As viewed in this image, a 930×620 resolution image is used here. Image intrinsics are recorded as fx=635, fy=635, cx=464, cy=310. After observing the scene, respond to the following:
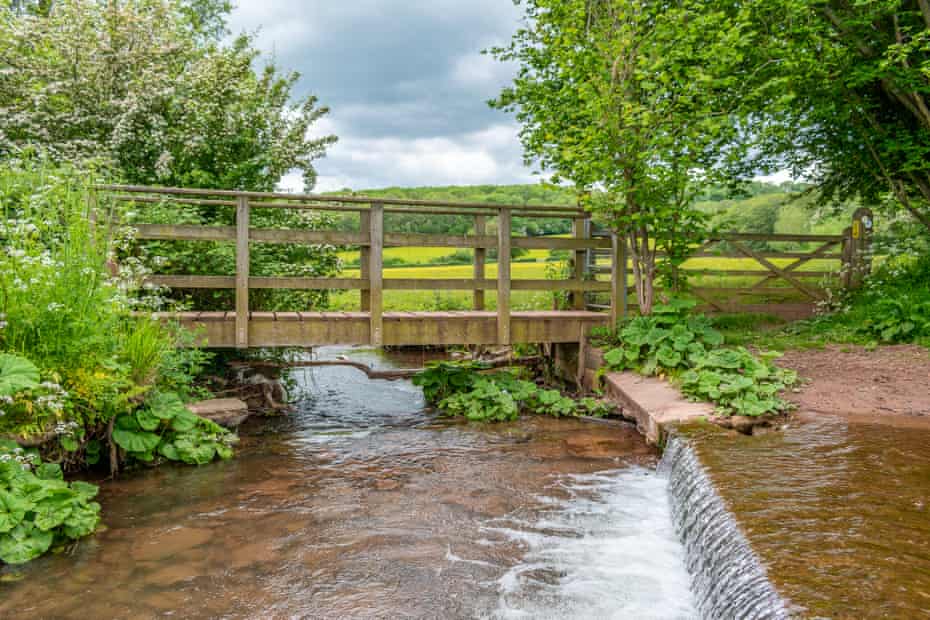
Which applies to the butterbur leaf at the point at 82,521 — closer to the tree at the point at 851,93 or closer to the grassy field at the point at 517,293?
the grassy field at the point at 517,293

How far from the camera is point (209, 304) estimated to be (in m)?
8.03

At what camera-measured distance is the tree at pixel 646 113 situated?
697 cm

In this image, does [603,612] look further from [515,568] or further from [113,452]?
[113,452]

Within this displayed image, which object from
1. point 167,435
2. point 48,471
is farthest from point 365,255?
point 48,471

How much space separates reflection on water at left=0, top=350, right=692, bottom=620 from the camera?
10.7 feet

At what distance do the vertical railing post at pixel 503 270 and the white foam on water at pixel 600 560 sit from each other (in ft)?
10.1

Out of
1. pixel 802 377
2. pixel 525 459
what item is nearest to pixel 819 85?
pixel 802 377

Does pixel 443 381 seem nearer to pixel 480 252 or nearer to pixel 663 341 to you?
pixel 480 252

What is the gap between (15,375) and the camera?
3.75 metres

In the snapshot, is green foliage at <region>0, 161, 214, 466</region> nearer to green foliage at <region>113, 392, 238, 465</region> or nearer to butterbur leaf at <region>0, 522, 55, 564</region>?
green foliage at <region>113, 392, 238, 465</region>

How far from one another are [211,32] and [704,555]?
987 inches

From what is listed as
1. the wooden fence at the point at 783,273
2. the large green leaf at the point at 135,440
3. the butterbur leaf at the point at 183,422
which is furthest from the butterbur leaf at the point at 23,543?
the wooden fence at the point at 783,273

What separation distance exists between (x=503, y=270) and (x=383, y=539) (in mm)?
4275

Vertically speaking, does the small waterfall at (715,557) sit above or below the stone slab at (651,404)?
below
